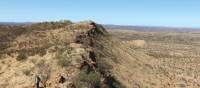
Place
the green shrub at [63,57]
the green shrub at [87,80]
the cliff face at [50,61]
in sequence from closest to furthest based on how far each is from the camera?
the green shrub at [87,80], the cliff face at [50,61], the green shrub at [63,57]

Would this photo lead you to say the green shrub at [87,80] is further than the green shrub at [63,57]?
No

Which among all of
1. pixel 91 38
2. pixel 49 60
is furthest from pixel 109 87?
pixel 91 38

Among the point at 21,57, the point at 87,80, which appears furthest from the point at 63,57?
the point at 21,57

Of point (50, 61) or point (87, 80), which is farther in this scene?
point (50, 61)

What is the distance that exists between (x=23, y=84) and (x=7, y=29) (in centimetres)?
1650

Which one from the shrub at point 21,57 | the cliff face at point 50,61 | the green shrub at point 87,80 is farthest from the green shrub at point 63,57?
the shrub at point 21,57

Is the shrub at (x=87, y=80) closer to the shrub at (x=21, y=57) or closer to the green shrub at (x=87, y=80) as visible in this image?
the green shrub at (x=87, y=80)

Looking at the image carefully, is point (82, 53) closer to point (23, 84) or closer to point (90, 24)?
point (23, 84)

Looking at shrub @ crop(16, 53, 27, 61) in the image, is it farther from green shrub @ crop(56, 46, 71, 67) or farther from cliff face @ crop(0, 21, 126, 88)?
green shrub @ crop(56, 46, 71, 67)

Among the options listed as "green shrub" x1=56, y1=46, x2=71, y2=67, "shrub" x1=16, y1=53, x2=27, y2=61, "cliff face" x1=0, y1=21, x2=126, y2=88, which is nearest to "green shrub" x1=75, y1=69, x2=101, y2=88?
"cliff face" x1=0, y1=21, x2=126, y2=88

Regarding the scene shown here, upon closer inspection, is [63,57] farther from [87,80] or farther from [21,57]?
[21,57]

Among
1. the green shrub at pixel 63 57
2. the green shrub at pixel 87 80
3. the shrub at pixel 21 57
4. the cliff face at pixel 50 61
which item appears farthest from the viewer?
the shrub at pixel 21 57

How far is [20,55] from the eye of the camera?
28.2m

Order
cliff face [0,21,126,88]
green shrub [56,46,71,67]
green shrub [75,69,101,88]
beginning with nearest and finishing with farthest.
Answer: green shrub [75,69,101,88]
cliff face [0,21,126,88]
green shrub [56,46,71,67]
